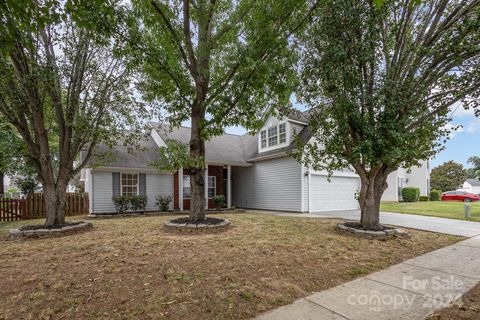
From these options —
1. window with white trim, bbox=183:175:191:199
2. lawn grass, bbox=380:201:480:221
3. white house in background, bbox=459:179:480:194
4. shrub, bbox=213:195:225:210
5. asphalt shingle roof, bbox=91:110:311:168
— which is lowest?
white house in background, bbox=459:179:480:194

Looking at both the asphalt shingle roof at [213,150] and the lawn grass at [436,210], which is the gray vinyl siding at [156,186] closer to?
the asphalt shingle roof at [213,150]

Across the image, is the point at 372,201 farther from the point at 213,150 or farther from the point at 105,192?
the point at 105,192

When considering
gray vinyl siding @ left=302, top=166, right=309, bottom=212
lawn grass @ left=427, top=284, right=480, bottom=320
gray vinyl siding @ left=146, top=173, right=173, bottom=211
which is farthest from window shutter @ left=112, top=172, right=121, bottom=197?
lawn grass @ left=427, top=284, right=480, bottom=320

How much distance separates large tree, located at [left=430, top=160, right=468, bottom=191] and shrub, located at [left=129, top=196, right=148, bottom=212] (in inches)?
1861

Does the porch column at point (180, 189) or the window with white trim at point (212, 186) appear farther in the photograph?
the window with white trim at point (212, 186)

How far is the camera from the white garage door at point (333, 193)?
14219 millimetres

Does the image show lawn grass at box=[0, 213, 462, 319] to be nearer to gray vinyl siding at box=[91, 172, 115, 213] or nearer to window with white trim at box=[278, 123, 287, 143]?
gray vinyl siding at box=[91, 172, 115, 213]

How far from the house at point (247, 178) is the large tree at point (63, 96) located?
296cm

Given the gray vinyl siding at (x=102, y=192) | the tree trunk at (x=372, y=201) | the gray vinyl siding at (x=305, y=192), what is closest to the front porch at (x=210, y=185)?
the gray vinyl siding at (x=102, y=192)

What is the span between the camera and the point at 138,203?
13.8 m

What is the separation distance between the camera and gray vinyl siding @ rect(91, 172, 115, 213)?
43.3ft

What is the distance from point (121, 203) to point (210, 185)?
5620 millimetres

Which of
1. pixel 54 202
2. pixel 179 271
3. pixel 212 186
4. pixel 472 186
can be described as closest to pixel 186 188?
Result: pixel 212 186

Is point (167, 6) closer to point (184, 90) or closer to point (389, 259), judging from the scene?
point (184, 90)
